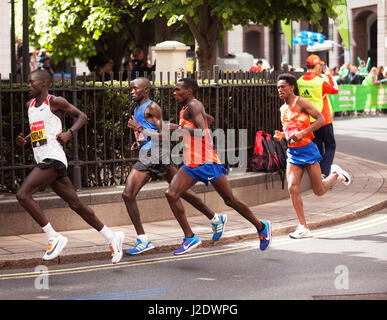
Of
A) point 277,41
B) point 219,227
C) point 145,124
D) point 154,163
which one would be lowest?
point 219,227

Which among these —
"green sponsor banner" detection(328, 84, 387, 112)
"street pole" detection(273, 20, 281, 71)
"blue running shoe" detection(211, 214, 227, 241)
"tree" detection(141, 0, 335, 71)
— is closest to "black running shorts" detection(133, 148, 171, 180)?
"blue running shoe" detection(211, 214, 227, 241)

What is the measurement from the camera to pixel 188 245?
797 cm

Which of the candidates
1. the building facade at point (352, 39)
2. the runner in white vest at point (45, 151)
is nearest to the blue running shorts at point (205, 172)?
the runner in white vest at point (45, 151)

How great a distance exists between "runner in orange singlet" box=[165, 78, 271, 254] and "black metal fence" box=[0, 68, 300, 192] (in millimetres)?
1898

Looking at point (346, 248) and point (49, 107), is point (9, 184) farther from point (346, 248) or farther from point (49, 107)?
point (346, 248)

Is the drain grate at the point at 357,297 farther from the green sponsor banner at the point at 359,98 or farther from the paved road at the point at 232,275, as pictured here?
the green sponsor banner at the point at 359,98

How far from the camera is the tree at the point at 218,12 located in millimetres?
14781

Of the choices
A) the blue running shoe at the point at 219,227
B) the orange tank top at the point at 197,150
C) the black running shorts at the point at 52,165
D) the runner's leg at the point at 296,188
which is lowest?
the blue running shoe at the point at 219,227

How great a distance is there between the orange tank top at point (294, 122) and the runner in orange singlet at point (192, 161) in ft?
3.99

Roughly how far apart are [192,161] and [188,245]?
0.80 metres

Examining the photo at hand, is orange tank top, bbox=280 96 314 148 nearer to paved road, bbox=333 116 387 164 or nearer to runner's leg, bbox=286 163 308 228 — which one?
runner's leg, bbox=286 163 308 228

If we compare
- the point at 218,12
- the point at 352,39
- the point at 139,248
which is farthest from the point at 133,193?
the point at 352,39

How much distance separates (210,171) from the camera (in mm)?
7941

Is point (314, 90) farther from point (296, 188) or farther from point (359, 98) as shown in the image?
point (359, 98)
